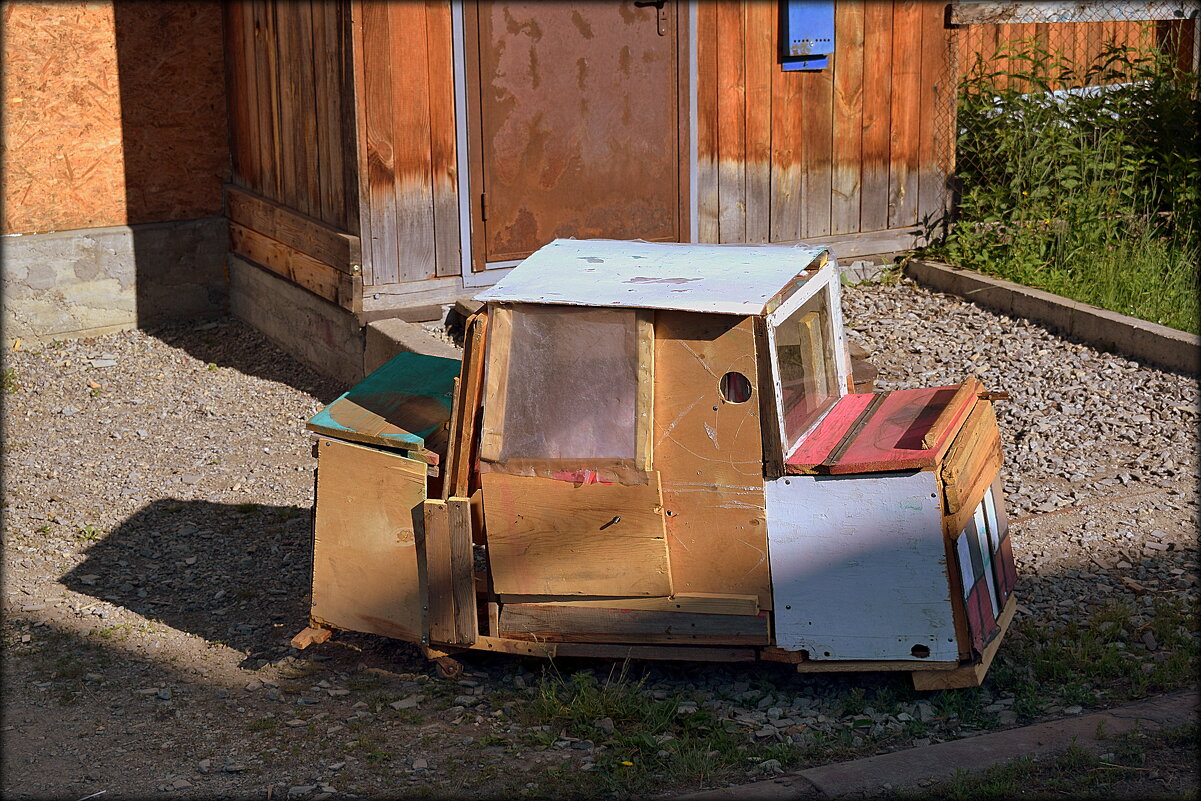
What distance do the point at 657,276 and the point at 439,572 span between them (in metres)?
1.18

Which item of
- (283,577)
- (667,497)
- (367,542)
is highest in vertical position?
(667,497)

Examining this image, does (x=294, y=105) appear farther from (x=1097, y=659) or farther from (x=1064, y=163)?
(x=1097, y=659)

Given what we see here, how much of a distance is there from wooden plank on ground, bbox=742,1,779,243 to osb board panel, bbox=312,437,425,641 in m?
4.53

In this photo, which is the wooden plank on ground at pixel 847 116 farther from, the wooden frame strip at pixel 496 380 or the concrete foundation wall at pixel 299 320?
A: the wooden frame strip at pixel 496 380

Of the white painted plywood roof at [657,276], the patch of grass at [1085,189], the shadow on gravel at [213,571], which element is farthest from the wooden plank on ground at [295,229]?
the patch of grass at [1085,189]

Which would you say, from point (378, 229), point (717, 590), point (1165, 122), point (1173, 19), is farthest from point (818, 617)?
point (1173, 19)

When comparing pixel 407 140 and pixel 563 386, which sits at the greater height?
pixel 407 140

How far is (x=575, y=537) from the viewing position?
3785 mm

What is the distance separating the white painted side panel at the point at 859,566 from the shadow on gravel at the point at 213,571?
75.6 inches

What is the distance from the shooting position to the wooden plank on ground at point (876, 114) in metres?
8.11

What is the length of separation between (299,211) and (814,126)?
3366 millimetres

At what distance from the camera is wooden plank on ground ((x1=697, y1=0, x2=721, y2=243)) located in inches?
294

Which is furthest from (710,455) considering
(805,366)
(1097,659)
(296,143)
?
(296,143)

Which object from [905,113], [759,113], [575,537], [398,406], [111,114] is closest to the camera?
[575,537]
